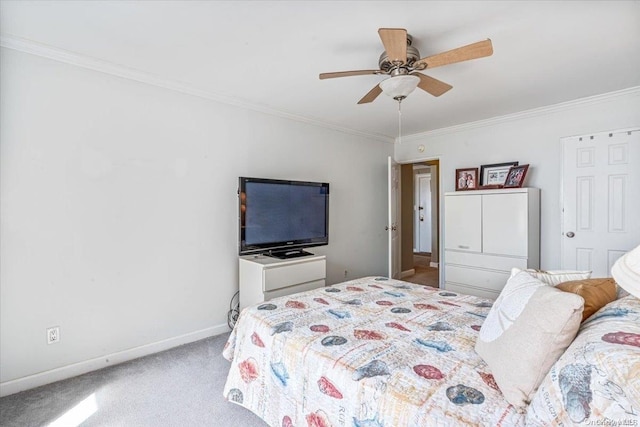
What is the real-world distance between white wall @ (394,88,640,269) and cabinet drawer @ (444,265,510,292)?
0.53 meters

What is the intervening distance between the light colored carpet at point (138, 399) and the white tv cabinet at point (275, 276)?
682 mm

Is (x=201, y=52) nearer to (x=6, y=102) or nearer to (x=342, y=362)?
(x=6, y=102)

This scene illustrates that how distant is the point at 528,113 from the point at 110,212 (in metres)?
4.43

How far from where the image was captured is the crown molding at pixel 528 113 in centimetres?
315

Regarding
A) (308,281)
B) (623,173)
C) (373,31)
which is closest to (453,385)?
(373,31)

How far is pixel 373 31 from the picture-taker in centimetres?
204

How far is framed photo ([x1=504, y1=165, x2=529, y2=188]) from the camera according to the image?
11.9 feet

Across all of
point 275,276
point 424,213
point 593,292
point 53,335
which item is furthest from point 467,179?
point 53,335

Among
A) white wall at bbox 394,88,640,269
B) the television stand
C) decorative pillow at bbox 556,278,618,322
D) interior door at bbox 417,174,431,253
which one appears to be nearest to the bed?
decorative pillow at bbox 556,278,618,322

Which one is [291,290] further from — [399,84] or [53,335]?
[399,84]

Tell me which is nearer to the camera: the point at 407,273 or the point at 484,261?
the point at 484,261

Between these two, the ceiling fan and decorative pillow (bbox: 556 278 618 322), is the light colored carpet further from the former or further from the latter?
the ceiling fan

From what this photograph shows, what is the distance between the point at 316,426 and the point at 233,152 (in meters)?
2.61

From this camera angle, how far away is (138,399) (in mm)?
2049
